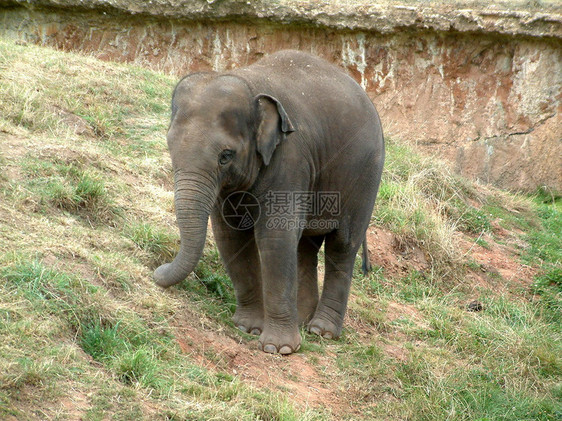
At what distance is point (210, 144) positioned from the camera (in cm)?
555

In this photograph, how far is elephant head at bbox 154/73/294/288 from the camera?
546 cm

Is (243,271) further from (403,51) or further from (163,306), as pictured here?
(403,51)

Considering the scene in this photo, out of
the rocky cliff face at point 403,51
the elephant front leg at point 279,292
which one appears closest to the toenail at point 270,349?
the elephant front leg at point 279,292

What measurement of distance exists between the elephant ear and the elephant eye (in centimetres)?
27

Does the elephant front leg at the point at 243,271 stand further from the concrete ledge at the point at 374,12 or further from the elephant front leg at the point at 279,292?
the concrete ledge at the point at 374,12

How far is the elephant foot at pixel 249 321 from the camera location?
6.63 m

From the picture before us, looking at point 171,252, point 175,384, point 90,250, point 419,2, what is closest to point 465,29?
point 419,2

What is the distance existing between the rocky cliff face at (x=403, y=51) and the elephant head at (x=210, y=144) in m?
8.56

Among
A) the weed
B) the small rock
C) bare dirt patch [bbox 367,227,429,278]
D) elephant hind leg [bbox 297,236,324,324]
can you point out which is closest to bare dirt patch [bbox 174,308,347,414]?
the weed

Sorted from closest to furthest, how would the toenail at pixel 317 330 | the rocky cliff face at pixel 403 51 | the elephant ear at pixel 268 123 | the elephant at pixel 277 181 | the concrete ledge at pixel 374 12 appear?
the elephant at pixel 277 181, the elephant ear at pixel 268 123, the toenail at pixel 317 330, the concrete ledge at pixel 374 12, the rocky cliff face at pixel 403 51

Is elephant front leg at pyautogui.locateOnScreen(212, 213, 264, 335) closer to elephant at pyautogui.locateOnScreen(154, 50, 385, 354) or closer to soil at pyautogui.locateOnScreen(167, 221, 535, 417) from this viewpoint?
elephant at pyautogui.locateOnScreen(154, 50, 385, 354)

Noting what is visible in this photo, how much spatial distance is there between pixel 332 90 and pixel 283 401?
2768 millimetres

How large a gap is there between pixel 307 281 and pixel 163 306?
1.95 m

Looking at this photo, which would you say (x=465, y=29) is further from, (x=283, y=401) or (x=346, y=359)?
(x=283, y=401)
